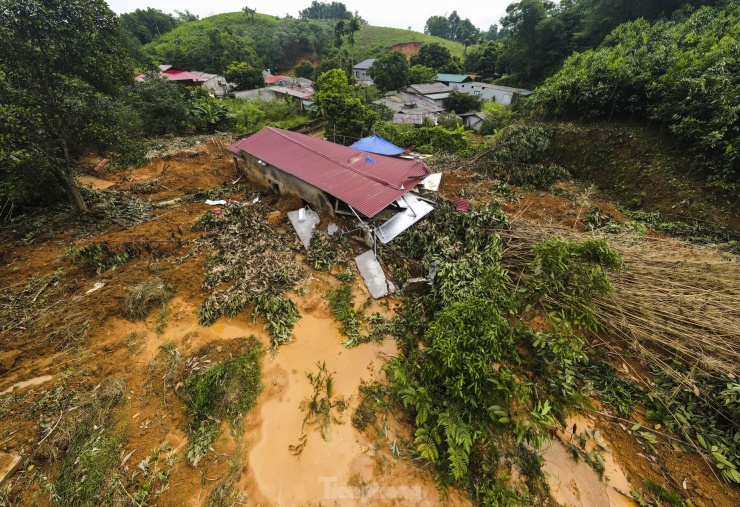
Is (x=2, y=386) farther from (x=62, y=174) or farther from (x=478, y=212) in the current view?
(x=478, y=212)

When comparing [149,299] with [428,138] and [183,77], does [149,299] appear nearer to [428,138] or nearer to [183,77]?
[428,138]

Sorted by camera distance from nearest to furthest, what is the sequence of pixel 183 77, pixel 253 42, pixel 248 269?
pixel 248 269
pixel 183 77
pixel 253 42

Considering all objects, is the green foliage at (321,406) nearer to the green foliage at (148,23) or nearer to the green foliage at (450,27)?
the green foliage at (148,23)

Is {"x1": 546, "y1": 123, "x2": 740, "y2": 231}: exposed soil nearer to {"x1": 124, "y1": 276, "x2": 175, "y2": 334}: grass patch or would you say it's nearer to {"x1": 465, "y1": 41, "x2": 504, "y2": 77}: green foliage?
{"x1": 124, "y1": 276, "x2": 175, "y2": 334}: grass patch

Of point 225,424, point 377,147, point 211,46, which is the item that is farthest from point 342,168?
point 211,46

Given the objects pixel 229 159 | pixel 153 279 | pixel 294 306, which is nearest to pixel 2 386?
pixel 153 279

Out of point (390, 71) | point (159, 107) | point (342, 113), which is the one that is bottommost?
point (159, 107)

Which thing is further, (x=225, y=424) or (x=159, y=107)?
(x=159, y=107)

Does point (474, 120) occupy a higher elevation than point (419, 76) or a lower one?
lower
